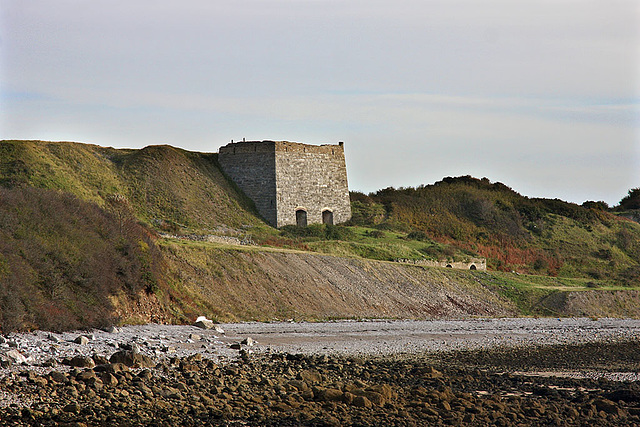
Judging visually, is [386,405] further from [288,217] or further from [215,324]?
[288,217]

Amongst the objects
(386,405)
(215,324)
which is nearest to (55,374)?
(386,405)

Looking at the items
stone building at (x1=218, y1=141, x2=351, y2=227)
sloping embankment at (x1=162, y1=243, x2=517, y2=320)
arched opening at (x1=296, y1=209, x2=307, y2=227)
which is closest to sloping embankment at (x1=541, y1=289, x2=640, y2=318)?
sloping embankment at (x1=162, y1=243, x2=517, y2=320)

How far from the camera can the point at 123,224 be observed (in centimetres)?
2859

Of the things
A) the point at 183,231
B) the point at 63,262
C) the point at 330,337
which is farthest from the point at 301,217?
the point at 63,262

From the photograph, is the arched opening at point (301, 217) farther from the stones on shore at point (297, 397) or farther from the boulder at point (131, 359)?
the boulder at point (131, 359)

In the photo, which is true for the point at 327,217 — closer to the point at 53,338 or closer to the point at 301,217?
the point at 301,217

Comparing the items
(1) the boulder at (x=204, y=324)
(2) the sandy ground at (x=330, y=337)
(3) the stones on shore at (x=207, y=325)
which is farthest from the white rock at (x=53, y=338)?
(1) the boulder at (x=204, y=324)

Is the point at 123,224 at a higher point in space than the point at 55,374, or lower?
higher

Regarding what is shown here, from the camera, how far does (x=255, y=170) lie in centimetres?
5644

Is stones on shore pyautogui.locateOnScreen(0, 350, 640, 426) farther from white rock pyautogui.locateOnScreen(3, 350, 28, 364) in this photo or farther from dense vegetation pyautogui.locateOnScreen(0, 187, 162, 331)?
dense vegetation pyautogui.locateOnScreen(0, 187, 162, 331)

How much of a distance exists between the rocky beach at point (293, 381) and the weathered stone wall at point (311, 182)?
29.3 metres

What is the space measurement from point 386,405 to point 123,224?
1623cm

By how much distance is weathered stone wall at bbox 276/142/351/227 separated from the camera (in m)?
55.6

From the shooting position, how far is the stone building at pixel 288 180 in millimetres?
55344
